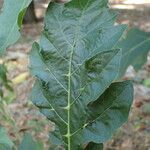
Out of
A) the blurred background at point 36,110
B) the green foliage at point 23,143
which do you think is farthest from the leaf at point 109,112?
the blurred background at point 36,110

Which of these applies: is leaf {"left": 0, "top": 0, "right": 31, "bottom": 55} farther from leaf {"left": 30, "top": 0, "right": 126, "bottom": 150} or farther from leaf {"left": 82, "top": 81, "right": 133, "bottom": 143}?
leaf {"left": 82, "top": 81, "right": 133, "bottom": 143}

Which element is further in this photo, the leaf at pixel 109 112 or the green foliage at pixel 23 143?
the green foliage at pixel 23 143

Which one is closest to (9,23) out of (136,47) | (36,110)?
(136,47)

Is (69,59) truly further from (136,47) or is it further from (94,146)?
(136,47)

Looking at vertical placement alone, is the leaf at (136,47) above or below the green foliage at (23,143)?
below

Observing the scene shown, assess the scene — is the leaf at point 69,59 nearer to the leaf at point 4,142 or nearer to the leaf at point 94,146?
the leaf at point 94,146

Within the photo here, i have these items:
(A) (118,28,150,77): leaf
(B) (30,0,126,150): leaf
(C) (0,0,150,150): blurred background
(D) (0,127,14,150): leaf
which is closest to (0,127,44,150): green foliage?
(D) (0,127,14,150): leaf

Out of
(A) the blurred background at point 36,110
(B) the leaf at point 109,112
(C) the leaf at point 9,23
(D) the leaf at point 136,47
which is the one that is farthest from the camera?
(A) the blurred background at point 36,110

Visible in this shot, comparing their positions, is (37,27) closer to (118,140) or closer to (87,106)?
(118,140)
